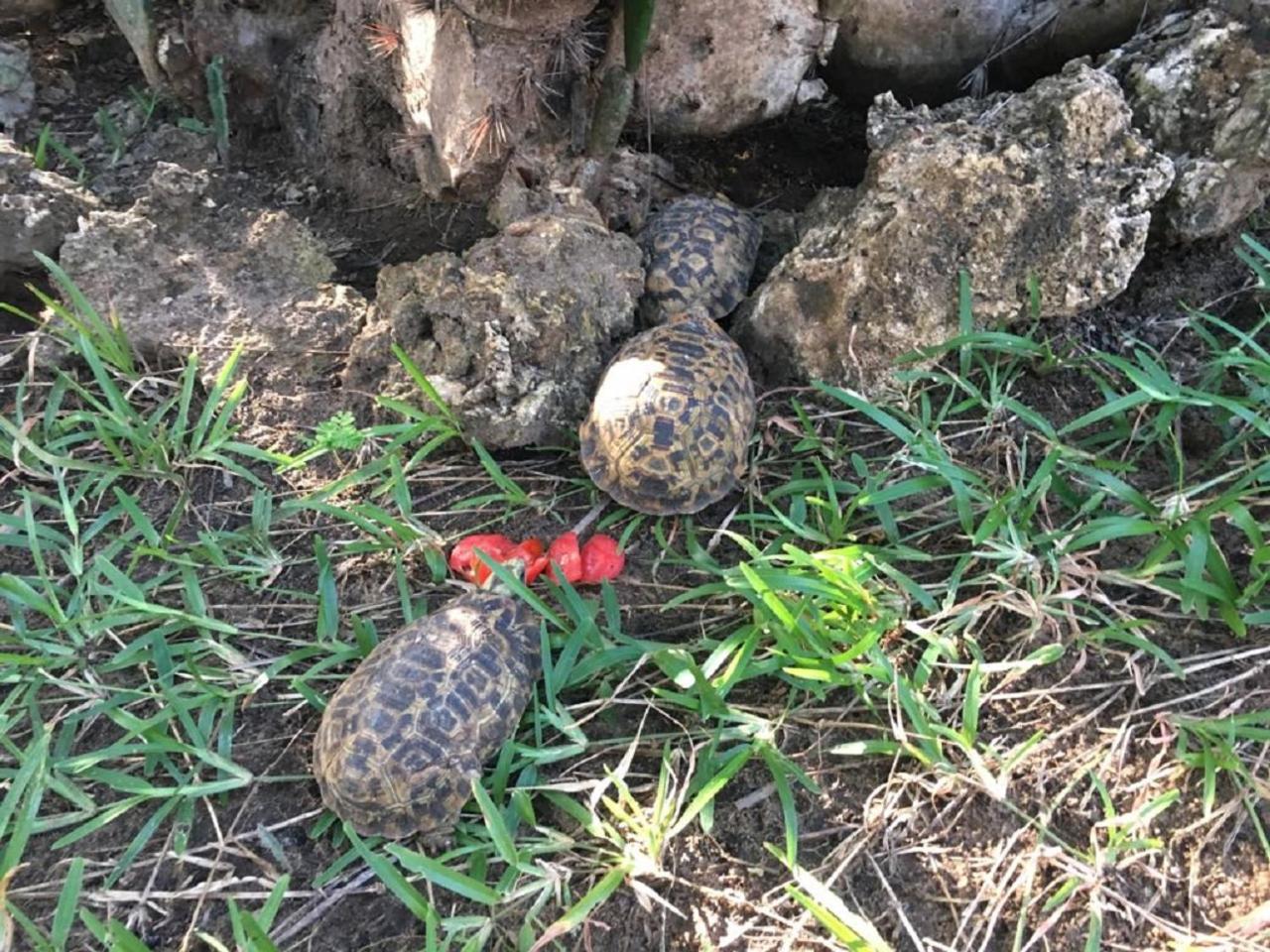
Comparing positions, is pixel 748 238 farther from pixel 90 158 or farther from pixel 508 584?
pixel 90 158

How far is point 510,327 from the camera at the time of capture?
106 inches

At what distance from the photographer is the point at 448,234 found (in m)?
3.28

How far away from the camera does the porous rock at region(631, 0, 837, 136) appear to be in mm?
3123

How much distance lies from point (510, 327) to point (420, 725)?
1.20 m

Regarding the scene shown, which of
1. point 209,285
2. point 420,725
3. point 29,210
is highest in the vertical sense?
point 29,210

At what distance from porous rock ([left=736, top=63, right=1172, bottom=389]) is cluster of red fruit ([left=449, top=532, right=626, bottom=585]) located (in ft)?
2.82

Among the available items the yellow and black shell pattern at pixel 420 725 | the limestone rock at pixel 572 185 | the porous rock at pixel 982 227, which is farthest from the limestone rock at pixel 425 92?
the yellow and black shell pattern at pixel 420 725

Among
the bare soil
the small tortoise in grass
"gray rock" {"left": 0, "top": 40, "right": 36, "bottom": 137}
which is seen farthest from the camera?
"gray rock" {"left": 0, "top": 40, "right": 36, "bottom": 137}

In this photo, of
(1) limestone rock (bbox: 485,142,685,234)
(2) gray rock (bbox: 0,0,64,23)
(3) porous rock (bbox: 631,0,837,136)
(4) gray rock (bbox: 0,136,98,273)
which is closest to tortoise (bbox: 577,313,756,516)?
(1) limestone rock (bbox: 485,142,685,234)

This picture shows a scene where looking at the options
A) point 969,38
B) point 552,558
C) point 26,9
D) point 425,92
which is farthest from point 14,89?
point 969,38

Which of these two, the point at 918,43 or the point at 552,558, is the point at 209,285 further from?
the point at 918,43

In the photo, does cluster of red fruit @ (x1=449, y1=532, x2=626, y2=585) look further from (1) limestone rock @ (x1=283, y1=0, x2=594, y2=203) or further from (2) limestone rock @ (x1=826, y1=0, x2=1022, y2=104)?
(2) limestone rock @ (x1=826, y1=0, x2=1022, y2=104)

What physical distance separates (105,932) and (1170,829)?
6.79 feet

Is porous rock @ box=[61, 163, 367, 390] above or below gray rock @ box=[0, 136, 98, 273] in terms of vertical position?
below
